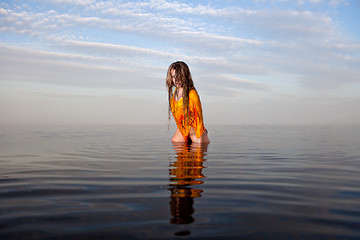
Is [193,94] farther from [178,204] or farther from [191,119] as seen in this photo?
[178,204]

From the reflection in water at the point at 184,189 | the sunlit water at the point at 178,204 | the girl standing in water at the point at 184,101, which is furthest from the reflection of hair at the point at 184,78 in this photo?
the sunlit water at the point at 178,204

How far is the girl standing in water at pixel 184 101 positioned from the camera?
648cm

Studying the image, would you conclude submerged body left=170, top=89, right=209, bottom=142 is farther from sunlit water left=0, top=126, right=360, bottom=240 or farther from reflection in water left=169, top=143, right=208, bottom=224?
sunlit water left=0, top=126, right=360, bottom=240

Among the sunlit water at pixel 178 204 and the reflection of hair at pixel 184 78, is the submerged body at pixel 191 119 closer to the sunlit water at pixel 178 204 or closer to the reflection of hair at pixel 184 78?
the reflection of hair at pixel 184 78

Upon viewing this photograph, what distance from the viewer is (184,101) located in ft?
21.5

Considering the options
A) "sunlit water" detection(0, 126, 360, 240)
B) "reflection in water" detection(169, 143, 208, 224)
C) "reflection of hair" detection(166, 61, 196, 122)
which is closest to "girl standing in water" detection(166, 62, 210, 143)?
"reflection of hair" detection(166, 61, 196, 122)

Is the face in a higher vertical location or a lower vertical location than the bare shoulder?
higher

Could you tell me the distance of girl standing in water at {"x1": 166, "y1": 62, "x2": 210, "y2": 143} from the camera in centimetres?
648

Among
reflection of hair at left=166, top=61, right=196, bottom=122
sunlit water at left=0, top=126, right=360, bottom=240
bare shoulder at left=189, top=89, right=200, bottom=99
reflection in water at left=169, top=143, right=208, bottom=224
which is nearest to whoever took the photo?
sunlit water at left=0, top=126, right=360, bottom=240

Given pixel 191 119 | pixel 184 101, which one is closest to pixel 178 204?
pixel 184 101

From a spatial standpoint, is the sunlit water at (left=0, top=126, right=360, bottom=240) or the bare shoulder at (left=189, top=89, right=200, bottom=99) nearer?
the sunlit water at (left=0, top=126, right=360, bottom=240)

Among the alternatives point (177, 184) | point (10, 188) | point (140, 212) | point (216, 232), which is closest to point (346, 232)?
point (216, 232)

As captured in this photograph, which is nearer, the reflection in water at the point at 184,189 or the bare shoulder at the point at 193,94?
the reflection in water at the point at 184,189

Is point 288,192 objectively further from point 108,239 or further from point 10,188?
point 10,188
